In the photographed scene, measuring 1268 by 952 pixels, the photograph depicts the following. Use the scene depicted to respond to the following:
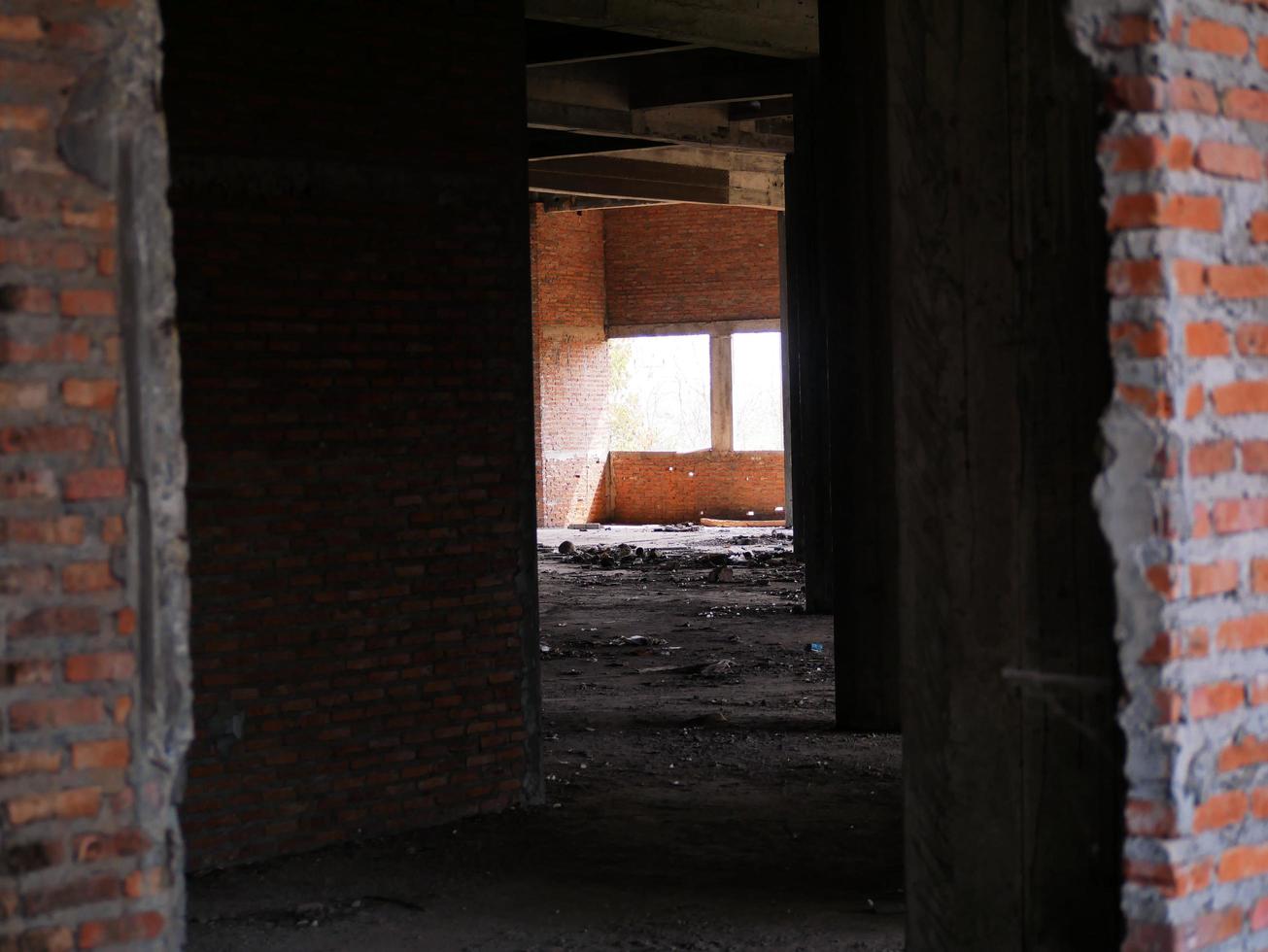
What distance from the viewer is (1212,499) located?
2688mm

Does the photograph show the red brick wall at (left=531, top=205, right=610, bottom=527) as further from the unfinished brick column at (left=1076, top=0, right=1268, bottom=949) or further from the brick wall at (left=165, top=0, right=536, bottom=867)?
the unfinished brick column at (left=1076, top=0, right=1268, bottom=949)

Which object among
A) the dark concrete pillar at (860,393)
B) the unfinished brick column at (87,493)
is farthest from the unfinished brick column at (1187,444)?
the dark concrete pillar at (860,393)

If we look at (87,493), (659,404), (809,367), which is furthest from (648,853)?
(659,404)

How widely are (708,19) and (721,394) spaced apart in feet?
46.7

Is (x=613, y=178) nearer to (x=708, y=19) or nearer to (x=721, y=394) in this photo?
(x=708, y=19)

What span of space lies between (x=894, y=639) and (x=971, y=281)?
5.29 metres

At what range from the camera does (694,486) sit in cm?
2352

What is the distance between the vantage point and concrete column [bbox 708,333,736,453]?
2308cm

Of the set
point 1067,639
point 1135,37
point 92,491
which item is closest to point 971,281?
point 1135,37

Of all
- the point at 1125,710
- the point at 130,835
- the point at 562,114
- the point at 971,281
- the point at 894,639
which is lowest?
the point at 894,639

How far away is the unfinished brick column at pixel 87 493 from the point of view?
2602 millimetres

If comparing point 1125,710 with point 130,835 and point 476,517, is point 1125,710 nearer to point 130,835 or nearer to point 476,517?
point 130,835

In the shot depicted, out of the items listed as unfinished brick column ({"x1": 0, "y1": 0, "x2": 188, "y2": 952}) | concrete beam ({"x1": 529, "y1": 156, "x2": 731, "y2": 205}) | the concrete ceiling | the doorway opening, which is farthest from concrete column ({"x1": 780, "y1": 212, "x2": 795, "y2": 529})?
unfinished brick column ({"x1": 0, "y1": 0, "x2": 188, "y2": 952})

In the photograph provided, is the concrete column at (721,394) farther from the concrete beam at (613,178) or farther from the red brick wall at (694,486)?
the concrete beam at (613,178)
